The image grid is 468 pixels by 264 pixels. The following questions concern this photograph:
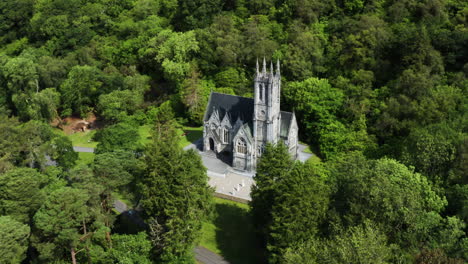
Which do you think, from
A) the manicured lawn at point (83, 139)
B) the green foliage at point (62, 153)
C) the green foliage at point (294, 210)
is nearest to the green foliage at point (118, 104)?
the manicured lawn at point (83, 139)

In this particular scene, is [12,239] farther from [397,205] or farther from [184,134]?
[184,134]

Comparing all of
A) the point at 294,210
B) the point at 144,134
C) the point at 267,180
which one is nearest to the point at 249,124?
the point at 267,180

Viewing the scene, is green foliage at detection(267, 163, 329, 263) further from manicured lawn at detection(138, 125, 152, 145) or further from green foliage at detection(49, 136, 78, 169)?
manicured lawn at detection(138, 125, 152, 145)

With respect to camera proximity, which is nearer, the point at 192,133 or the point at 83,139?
the point at 192,133

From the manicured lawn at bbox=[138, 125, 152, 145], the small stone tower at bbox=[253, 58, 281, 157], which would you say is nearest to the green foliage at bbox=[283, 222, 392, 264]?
the small stone tower at bbox=[253, 58, 281, 157]

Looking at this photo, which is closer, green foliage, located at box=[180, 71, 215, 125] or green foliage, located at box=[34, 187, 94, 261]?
green foliage, located at box=[34, 187, 94, 261]

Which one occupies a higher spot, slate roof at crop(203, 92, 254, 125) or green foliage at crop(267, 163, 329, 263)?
slate roof at crop(203, 92, 254, 125)

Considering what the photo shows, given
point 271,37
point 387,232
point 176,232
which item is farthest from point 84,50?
point 387,232
